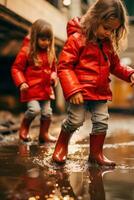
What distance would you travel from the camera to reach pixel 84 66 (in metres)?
4.14

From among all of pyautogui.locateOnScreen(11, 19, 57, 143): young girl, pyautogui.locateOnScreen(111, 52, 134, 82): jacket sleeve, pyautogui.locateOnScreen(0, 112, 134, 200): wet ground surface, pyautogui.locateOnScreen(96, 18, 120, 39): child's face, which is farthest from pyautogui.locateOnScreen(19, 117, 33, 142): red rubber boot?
pyautogui.locateOnScreen(96, 18, 120, 39): child's face

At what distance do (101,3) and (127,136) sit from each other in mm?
3409

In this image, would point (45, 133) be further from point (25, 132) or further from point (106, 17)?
point (106, 17)

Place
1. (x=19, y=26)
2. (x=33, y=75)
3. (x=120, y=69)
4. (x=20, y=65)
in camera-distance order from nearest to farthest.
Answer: (x=120, y=69)
(x=20, y=65)
(x=33, y=75)
(x=19, y=26)

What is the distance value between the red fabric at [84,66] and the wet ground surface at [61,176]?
0.72m

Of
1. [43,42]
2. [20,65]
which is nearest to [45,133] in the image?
[20,65]

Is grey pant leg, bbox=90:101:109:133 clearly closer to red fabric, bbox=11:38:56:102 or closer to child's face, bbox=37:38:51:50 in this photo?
child's face, bbox=37:38:51:50

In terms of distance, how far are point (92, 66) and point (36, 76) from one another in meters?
1.98

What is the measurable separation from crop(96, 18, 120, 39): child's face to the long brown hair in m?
1.58

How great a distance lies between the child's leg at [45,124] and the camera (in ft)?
19.3

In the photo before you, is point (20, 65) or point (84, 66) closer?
point (84, 66)

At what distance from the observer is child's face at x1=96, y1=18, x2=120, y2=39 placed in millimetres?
3975

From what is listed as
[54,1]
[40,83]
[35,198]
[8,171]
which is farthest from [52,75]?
[54,1]

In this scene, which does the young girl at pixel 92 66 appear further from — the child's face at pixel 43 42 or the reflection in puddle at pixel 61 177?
the child's face at pixel 43 42
